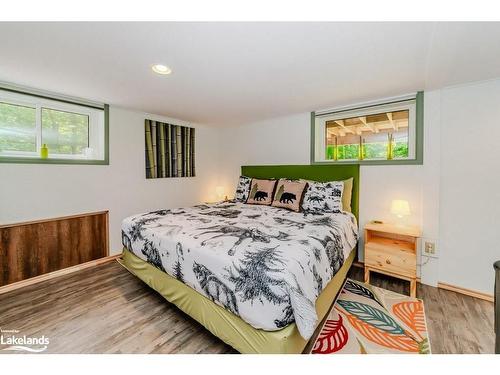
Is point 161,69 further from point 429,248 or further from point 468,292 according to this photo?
point 468,292

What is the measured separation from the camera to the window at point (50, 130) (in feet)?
7.56

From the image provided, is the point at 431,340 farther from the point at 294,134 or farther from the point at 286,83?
the point at 294,134

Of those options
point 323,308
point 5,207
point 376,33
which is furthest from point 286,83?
point 5,207

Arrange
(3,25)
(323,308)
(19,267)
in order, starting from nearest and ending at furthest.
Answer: (3,25) < (323,308) < (19,267)

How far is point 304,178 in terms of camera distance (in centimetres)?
322

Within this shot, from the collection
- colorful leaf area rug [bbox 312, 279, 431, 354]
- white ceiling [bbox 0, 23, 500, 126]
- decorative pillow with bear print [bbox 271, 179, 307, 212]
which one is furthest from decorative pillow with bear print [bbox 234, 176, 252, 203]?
colorful leaf area rug [bbox 312, 279, 431, 354]

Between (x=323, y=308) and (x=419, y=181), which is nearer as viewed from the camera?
(x=323, y=308)

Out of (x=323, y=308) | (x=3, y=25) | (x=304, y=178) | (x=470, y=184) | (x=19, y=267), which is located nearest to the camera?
(x=3, y=25)

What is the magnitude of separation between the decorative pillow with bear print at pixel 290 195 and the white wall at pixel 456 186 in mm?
901

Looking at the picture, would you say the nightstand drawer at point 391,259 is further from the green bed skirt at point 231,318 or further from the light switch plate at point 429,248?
the green bed skirt at point 231,318

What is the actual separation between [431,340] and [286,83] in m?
2.42

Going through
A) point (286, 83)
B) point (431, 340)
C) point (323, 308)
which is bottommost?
point (431, 340)

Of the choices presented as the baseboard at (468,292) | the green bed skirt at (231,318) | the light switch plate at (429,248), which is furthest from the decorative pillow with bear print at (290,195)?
the baseboard at (468,292)

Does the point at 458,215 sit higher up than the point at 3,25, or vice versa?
the point at 3,25
